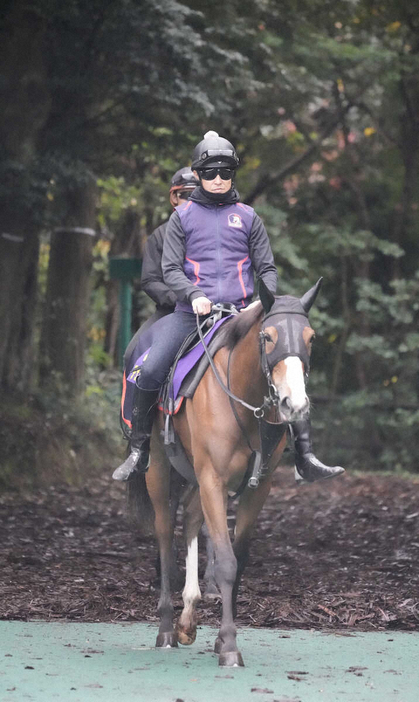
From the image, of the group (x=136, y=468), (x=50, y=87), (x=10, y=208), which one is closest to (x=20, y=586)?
(x=136, y=468)

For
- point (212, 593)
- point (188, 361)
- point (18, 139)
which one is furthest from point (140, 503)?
point (18, 139)

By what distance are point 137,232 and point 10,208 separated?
10646 millimetres

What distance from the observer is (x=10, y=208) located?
13688 millimetres

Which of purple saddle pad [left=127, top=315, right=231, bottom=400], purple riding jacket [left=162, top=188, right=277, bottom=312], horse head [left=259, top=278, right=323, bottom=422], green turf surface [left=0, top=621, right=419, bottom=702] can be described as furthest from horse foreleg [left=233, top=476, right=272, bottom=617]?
purple riding jacket [left=162, top=188, right=277, bottom=312]

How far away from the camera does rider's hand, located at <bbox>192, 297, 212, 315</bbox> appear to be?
21.1 ft

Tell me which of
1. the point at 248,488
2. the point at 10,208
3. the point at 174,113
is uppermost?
the point at 174,113

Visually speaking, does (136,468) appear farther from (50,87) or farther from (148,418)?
(50,87)

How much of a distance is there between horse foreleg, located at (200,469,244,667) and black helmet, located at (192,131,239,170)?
1.89 metres

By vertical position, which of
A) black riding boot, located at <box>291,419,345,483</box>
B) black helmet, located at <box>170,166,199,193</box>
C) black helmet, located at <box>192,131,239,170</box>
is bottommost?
black riding boot, located at <box>291,419,345,483</box>

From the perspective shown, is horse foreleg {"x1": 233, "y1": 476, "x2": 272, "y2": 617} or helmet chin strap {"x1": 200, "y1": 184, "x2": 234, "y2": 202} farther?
helmet chin strap {"x1": 200, "y1": 184, "x2": 234, "y2": 202}

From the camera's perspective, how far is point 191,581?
6730mm

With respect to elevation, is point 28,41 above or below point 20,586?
above

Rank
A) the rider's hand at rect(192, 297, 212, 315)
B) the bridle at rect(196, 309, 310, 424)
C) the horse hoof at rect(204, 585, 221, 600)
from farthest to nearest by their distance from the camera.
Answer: the horse hoof at rect(204, 585, 221, 600) < the rider's hand at rect(192, 297, 212, 315) < the bridle at rect(196, 309, 310, 424)

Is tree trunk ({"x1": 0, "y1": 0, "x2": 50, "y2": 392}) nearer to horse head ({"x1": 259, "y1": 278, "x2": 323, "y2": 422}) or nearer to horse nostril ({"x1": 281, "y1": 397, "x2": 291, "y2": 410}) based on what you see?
horse head ({"x1": 259, "y1": 278, "x2": 323, "y2": 422})
